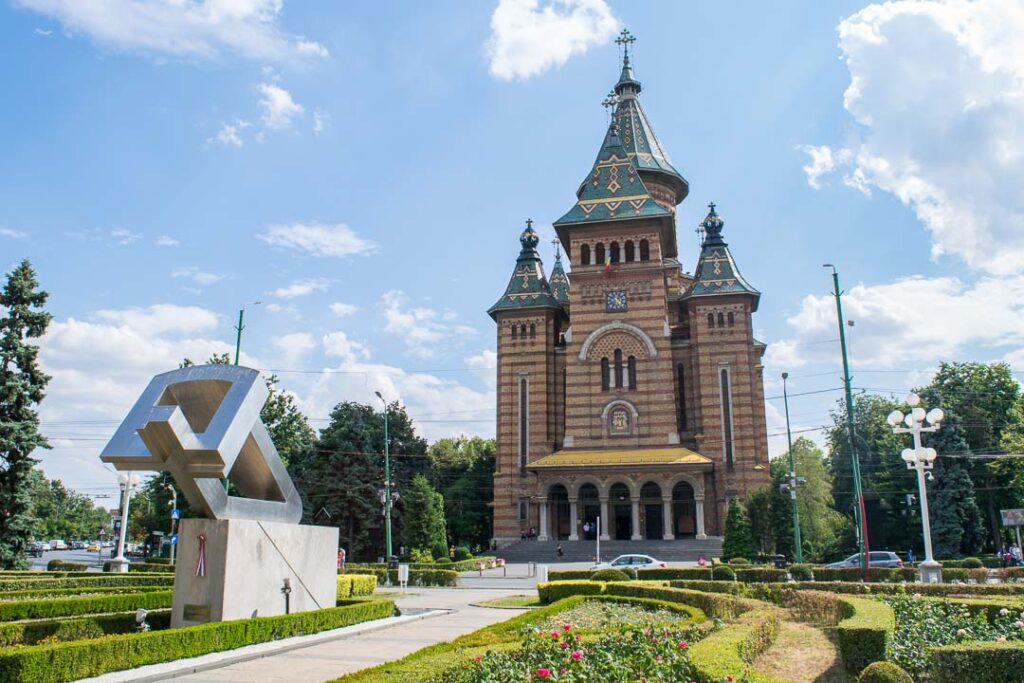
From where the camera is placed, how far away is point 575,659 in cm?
823

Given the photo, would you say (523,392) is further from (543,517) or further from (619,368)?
(543,517)

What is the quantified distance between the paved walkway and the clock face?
32498mm

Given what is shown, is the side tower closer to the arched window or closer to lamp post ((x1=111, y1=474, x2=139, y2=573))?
the arched window

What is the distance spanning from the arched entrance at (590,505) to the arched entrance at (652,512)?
9.27ft

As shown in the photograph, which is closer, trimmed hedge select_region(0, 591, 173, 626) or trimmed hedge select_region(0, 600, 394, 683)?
trimmed hedge select_region(0, 600, 394, 683)

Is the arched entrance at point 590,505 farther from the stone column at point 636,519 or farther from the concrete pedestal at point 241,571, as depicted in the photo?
the concrete pedestal at point 241,571

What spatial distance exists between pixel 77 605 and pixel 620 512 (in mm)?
37318

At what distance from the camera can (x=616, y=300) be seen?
51.2 meters

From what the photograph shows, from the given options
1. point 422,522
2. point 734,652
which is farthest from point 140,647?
point 422,522

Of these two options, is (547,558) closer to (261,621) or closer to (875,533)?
(875,533)

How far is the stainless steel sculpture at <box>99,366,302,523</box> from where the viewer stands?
13516 mm

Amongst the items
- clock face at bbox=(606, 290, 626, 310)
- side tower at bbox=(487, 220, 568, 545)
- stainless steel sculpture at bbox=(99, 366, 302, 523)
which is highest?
clock face at bbox=(606, 290, 626, 310)

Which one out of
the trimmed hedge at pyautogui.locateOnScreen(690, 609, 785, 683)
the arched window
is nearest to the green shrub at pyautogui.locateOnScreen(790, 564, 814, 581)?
the trimmed hedge at pyautogui.locateOnScreen(690, 609, 785, 683)

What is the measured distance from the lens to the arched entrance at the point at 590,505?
48938 mm
